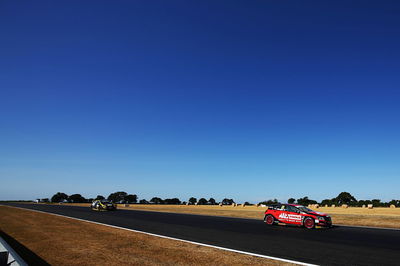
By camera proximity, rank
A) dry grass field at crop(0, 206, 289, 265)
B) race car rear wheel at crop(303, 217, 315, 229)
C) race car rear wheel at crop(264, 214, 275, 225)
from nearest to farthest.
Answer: dry grass field at crop(0, 206, 289, 265) < race car rear wheel at crop(303, 217, 315, 229) < race car rear wheel at crop(264, 214, 275, 225)

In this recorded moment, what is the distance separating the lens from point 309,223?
16.5 m

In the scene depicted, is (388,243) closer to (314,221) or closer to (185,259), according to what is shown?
(314,221)

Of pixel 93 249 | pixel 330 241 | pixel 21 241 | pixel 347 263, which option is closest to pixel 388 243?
pixel 330 241

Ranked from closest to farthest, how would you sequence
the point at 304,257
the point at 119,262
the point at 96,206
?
the point at 119,262
the point at 304,257
the point at 96,206

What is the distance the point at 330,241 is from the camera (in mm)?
11195

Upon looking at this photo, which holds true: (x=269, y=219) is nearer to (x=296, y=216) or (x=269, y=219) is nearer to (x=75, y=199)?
(x=296, y=216)

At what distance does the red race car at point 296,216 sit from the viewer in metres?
16.1

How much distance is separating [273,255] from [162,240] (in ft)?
15.2

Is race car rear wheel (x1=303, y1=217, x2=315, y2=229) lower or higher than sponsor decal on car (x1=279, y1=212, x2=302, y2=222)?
lower

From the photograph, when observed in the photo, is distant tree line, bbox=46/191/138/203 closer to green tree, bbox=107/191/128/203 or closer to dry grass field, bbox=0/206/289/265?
green tree, bbox=107/191/128/203

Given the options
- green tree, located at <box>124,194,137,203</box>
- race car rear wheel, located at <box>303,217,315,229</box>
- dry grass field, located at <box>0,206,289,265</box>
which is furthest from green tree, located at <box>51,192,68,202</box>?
dry grass field, located at <box>0,206,289,265</box>

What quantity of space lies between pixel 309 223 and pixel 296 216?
93cm


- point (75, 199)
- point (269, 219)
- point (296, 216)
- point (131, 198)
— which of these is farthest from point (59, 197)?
point (296, 216)

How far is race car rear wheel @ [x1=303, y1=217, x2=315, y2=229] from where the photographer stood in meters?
16.3
